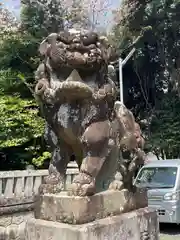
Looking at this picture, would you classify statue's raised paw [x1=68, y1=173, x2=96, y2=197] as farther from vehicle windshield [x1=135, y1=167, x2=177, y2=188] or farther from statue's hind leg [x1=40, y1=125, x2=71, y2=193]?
vehicle windshield [x1=135, y1=167, x2=177, y2=188]

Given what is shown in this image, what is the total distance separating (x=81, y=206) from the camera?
291 centimetres

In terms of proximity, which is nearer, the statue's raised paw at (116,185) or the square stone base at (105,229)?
the square stone base at (105,229)

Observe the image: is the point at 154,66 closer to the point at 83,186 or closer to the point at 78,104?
the point at 78,104

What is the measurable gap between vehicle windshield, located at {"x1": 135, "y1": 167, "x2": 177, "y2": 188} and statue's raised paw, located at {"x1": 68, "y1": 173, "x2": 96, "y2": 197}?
6324 millimetres

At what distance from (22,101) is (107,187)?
28.3 feet

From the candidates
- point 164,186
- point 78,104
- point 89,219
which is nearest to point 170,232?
point 164,186

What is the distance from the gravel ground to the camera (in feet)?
27.5

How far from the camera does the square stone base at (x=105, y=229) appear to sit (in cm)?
286

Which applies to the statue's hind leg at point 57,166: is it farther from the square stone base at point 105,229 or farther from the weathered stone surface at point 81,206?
the square stone base at point 105,229

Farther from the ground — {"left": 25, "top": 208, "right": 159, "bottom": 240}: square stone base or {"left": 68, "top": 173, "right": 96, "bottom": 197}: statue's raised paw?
{"left": 68, "top": 173, "right": 96, "bottom": 197}: statue's raised paw

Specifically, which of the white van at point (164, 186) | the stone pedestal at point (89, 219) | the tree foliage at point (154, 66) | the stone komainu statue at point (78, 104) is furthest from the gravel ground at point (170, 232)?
the tree foliage at point (154, 66)

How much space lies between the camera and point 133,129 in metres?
3.52

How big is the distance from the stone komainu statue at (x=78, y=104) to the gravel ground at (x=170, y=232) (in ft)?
18.4

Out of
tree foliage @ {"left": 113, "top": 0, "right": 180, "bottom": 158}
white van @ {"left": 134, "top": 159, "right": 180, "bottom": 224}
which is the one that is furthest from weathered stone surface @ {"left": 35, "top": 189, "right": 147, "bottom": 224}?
tree foliage @ {"left": 113, "top": 0, "right": 180, "bottom": 158}
